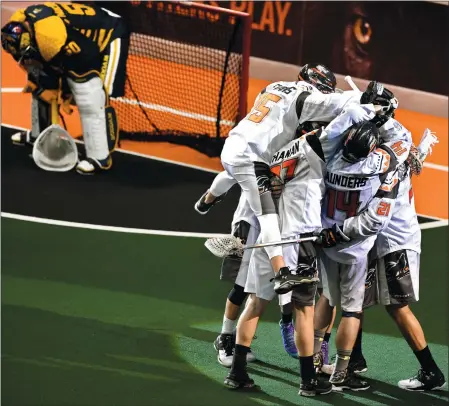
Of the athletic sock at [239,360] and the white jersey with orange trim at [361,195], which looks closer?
the white jersey with orange trim at [361,195]

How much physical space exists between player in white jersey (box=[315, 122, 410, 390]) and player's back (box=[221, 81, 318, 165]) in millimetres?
388

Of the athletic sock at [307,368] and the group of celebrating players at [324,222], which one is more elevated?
the group of celebrating players at [324,222]

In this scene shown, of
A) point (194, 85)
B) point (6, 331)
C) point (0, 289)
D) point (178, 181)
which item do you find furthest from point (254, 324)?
point (194, 85)

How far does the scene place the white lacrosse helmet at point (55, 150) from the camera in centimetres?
1195

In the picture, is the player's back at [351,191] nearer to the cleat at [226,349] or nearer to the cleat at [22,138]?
the cleat at [226,349]

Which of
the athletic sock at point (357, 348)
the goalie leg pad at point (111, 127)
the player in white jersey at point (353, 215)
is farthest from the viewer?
the goalie leg pad at point (111, 127)

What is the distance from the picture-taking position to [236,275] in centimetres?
792

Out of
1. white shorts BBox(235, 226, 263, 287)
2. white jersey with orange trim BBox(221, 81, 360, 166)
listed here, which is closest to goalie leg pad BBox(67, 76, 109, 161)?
white shorts BBox(235, 226, 263, 287)

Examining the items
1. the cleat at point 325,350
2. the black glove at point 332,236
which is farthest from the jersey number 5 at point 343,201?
the cleat at point 325,350

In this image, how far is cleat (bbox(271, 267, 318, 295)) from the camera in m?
7.09

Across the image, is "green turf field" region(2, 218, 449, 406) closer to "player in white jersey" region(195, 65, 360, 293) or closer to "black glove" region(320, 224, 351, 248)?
"black glove" region(320, 224, 351, 248)

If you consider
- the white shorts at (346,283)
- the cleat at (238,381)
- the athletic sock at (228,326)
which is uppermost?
the white shorts at (346,283)

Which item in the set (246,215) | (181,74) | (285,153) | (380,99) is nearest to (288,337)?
(246,215)

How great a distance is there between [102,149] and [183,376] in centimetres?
476
